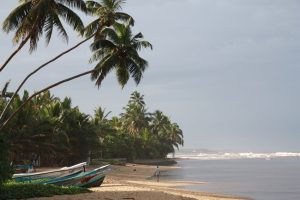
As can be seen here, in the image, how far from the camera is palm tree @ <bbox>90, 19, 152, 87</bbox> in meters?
23.5

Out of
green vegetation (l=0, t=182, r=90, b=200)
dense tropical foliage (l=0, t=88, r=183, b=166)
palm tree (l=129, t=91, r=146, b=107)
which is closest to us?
green vegetation (l=0, t=182, r=90, b=200)

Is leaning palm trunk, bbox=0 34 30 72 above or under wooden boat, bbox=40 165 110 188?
above

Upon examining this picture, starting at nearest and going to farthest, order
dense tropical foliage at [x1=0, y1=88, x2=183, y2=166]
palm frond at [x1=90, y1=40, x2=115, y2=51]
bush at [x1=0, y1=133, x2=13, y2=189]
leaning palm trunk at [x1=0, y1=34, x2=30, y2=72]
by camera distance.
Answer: bush at [x1=0, y1=133, x2=13, y2=189]
leaning palm trunk at [x1=0, y1=34, x2=30, y2=72]
palm frond at [x1=90, y1=40, x2=115, y2=51]
dense tropical foliage at [x1=0, y1=88, x2=183, y2=166]

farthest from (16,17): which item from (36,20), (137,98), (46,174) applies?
(137,98)

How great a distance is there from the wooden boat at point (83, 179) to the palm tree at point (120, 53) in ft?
16.4

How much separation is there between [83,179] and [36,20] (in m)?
8.79

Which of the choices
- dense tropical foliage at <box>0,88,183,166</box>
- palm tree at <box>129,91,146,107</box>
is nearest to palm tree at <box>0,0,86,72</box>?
dense tropical foliage at <box>0,88,183,166</box>

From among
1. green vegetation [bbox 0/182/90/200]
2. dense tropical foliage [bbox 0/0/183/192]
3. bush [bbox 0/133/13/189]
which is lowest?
green vegetation [bbox 0/182/90/200]

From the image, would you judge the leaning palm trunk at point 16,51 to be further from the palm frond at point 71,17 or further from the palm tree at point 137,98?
the palm tree at point 137,98

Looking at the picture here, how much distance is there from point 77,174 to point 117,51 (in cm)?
724

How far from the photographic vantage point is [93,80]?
77.4 feet

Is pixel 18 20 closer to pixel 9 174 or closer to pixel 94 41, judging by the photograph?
pixel 94 41

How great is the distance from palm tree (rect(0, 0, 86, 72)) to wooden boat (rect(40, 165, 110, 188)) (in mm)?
6422

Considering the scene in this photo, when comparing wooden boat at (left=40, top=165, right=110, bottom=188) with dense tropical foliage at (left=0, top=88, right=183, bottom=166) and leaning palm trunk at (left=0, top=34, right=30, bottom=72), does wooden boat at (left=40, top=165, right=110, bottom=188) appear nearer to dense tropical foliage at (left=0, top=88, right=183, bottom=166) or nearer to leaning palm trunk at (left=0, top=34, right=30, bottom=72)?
dense tropical foliage at (left=0, top=88, right=183, bottom=166)
